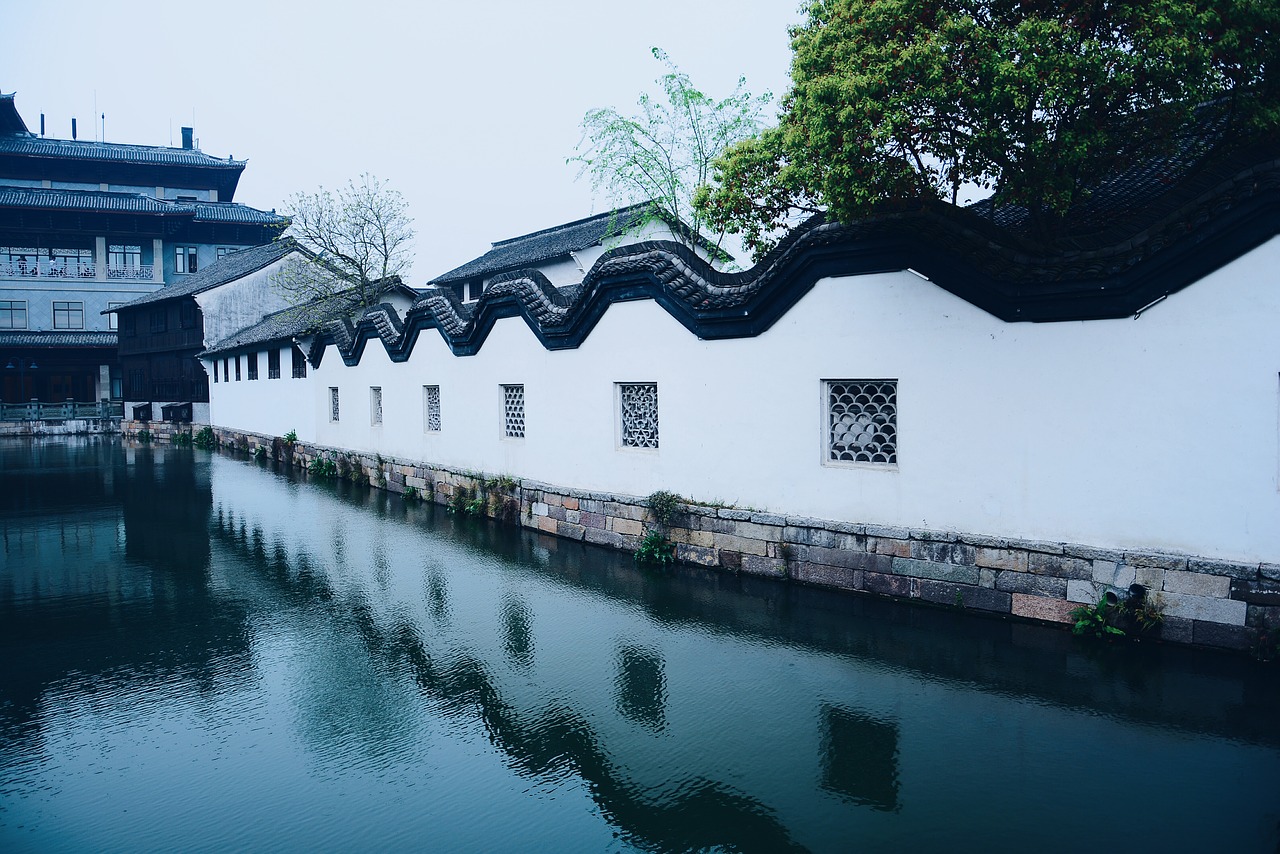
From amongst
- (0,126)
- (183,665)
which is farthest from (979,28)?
(0,126)

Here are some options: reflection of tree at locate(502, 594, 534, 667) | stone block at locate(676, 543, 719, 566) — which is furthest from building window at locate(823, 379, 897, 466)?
reflection of tree at locate(502, 594, 534, 667)

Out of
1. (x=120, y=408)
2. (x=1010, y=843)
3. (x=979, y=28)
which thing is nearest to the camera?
(x=1010, y=843)

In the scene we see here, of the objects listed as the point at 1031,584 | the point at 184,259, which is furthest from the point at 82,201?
the point at 1031,584

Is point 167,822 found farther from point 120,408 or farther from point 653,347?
point 120,408

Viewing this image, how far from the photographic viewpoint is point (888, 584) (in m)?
8.30

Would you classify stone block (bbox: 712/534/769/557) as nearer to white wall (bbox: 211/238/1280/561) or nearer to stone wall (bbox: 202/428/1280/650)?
stone wall (bbox: 202/428/1280/650)

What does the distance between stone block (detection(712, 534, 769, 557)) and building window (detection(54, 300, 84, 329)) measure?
141 feet

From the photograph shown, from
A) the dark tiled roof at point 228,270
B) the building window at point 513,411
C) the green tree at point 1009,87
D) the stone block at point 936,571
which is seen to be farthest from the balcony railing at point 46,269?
the stone block at point 936,571

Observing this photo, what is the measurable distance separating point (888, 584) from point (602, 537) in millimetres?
4342

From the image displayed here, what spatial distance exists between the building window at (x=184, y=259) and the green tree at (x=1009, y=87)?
4547 centimetres

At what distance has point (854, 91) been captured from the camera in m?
6.98

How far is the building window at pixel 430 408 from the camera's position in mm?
16656

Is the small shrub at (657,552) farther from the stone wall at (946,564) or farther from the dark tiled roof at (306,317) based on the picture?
the dark tiled roof at (306,317)

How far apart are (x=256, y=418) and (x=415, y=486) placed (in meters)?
14.4
